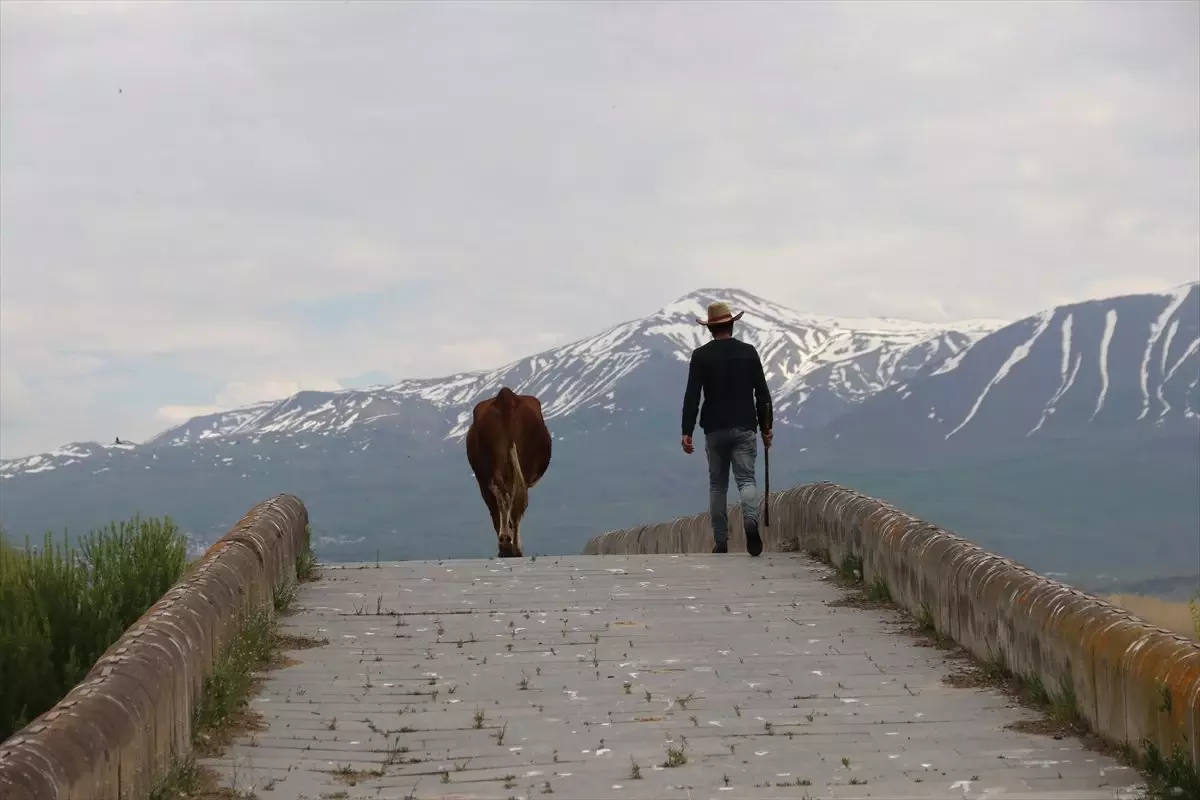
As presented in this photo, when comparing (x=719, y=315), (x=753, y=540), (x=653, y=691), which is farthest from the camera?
(x=719, y=315)

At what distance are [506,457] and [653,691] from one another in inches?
411

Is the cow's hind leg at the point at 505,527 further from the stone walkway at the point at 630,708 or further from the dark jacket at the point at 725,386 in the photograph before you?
the stone walkway at the point at 630,708

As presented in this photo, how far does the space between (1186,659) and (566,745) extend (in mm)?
2583

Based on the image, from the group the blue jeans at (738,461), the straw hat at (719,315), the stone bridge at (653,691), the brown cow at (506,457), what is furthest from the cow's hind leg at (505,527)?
the stone bridge at (653,691)

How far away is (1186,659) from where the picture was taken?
19.9 ft

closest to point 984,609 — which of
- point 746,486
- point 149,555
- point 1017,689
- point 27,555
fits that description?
point 1017,689

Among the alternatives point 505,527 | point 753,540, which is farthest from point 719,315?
point 505,527

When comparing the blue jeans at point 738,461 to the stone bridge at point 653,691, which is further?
the blue jeans at point 738,461

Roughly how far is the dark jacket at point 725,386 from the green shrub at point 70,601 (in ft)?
14.4

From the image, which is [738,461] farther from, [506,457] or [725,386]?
[506,457]

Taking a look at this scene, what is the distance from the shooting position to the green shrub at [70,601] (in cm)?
876

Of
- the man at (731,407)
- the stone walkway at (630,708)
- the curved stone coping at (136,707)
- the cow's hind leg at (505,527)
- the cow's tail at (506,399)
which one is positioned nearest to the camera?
the curved stone coping at (136,707)

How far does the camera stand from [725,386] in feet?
43.3

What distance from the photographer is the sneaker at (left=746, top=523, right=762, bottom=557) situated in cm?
1301
